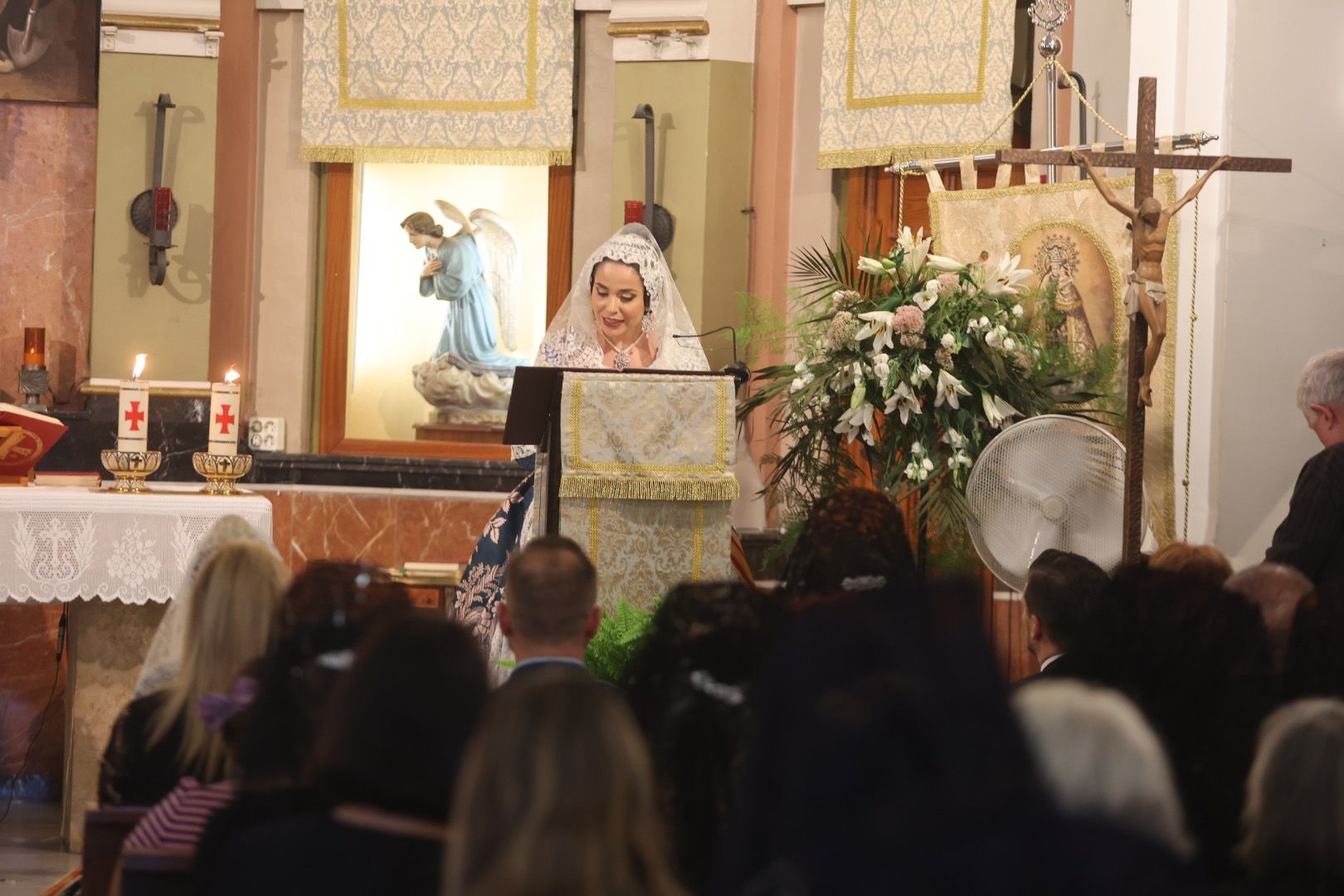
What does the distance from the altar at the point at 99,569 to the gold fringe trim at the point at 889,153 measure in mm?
3800

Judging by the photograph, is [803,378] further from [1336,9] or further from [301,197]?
[301,197]

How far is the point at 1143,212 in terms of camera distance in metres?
6.05

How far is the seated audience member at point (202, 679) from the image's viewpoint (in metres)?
3.23

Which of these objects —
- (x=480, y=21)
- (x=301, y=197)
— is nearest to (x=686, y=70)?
(x=480, y=21)

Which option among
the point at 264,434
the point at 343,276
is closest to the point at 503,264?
the point at 343,276

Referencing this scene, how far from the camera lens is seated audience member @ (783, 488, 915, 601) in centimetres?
423

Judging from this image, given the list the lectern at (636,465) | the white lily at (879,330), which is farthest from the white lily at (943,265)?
the lectern at (636,465)

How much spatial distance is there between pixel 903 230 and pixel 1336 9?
2.31 metres

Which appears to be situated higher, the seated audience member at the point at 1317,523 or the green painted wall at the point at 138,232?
Answer: the green painted wall at the point at 138,232

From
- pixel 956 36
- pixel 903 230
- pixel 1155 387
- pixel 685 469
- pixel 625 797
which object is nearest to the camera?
pixel 625 797

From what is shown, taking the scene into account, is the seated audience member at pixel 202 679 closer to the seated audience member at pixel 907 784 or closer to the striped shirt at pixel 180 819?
the striped shirt at pixel 180 819

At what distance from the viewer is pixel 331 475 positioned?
8.82 meters

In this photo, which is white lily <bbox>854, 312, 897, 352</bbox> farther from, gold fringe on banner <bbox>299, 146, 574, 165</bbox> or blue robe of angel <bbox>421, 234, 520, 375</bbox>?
blue robe of angel <bbox>421, 234, 520, 375</bbox>

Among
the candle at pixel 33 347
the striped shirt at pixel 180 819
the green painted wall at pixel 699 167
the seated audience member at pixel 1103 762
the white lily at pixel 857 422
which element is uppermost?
the green painted wall at pixel 699 167
